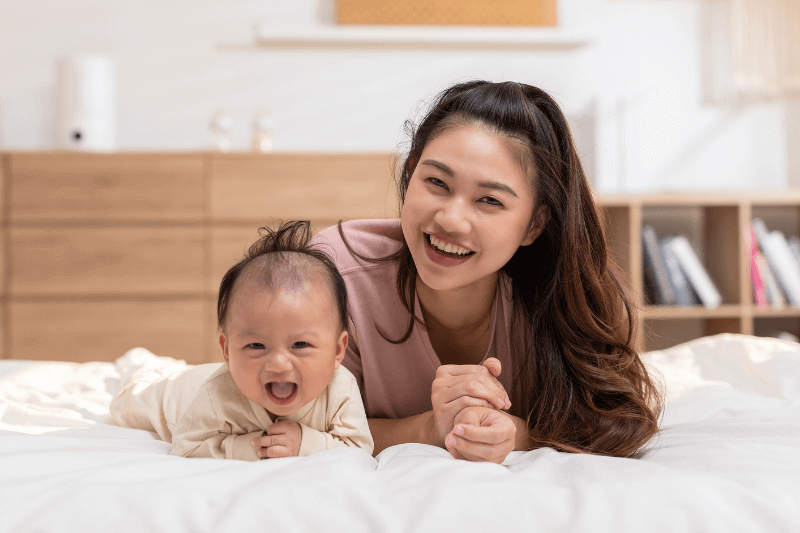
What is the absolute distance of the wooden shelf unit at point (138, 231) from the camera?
8.68 ft

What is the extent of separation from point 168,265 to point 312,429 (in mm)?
1998

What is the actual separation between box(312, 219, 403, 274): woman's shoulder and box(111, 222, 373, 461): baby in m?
0.23

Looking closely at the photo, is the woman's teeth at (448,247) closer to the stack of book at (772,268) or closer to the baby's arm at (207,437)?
the baby's arm at (207,437)

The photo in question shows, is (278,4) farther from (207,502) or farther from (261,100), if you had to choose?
(207,502)

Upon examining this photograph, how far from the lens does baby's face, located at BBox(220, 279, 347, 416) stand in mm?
808

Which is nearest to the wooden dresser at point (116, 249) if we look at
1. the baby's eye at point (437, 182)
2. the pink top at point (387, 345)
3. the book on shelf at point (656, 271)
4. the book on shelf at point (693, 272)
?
the book on shelf at point (656, 271)

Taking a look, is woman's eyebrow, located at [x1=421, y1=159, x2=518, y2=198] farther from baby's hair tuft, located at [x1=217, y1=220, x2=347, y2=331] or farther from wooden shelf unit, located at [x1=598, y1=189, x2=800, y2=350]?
wooden shelf unit, located at [x1=598, y1=189, x2=800, y2=350]

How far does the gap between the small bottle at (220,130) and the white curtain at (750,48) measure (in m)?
2.44

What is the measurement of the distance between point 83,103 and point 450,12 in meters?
1.77

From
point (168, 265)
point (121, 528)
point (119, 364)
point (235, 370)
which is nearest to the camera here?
point (121, 528)

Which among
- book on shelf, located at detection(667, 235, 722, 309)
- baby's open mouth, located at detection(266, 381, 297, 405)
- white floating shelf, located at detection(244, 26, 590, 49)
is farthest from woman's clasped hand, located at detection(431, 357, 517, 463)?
white floating shelf, located at detection(244, 26, 590, 49)

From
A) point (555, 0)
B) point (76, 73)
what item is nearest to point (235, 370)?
point (76, 73)

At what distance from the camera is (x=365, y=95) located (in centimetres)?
320

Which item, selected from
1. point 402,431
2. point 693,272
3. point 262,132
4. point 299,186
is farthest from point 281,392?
point 693,272
